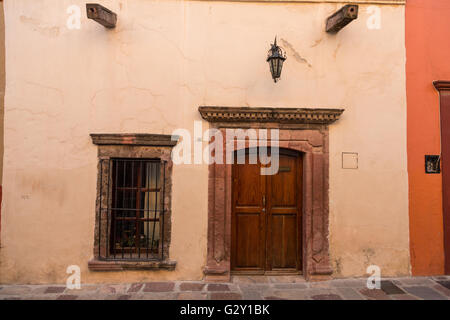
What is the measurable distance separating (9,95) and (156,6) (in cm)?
259

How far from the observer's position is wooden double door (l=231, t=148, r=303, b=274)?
16.3 ft

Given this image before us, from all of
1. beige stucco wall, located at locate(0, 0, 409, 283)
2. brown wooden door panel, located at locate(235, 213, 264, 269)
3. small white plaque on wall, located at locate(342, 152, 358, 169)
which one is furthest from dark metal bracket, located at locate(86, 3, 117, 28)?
small white plaque on wall, located at locate(342, 152, 358, 169)

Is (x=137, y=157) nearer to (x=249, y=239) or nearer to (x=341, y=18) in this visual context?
(x=249, y=239)

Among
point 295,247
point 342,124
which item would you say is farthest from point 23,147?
point 342,124

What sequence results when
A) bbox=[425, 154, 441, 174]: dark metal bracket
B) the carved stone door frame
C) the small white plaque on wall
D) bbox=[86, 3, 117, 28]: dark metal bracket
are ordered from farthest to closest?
bbox=[425, 154, 441, 174]: dark metal bracket
the small white plaque on wall
the carved stone door frame
bbox=[86, 3, 117, 28]: dark metal bracket

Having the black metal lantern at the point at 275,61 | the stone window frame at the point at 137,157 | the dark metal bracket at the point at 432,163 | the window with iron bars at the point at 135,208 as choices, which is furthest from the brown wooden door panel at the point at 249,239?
the dark metal bracket at the point at 432,163

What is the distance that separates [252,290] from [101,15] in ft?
14.5

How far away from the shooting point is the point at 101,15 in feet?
14.8

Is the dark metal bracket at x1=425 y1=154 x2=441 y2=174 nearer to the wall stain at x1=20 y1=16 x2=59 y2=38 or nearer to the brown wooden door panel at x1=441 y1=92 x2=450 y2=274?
the brown wooden door panel at x1=441 y1=92 x2=450 y2=274

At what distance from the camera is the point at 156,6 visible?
4.90 metres

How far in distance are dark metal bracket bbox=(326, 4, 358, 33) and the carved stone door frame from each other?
1.25 m
